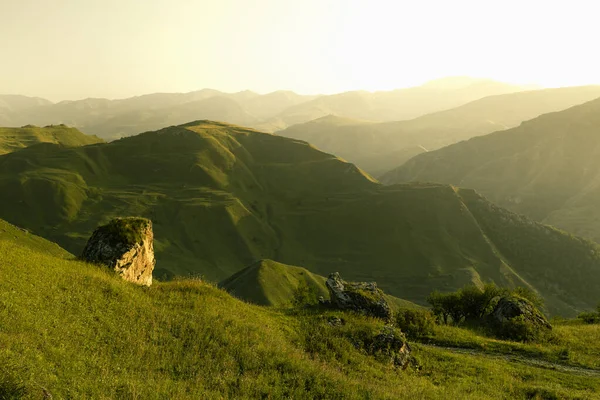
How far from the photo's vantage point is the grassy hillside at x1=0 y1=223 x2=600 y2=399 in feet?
39.8

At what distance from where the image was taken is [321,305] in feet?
90.9

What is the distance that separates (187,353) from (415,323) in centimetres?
1956

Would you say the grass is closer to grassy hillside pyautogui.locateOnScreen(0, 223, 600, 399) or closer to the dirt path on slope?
grassy hillside pyautogui.locateOnScreen(0, 223, 600, 399)

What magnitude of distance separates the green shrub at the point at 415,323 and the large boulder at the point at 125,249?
1885 cm

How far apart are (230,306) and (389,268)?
180 metres

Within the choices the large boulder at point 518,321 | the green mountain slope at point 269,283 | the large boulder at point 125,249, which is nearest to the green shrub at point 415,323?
the large boulder at point 518,321

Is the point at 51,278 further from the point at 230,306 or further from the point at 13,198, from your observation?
the point at 13,198

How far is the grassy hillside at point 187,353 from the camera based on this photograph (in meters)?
12.1

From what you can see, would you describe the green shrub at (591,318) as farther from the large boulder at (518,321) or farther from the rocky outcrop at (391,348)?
the rocky outcrop at (391,348)

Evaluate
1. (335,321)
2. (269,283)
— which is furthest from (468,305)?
(269,283)

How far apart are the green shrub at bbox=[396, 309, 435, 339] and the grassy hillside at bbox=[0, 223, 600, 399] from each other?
4.82 meters

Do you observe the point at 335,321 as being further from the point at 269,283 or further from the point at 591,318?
the point at 269,283

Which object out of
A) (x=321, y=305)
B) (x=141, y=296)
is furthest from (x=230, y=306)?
(x=321, y=305)

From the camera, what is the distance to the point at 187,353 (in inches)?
593
